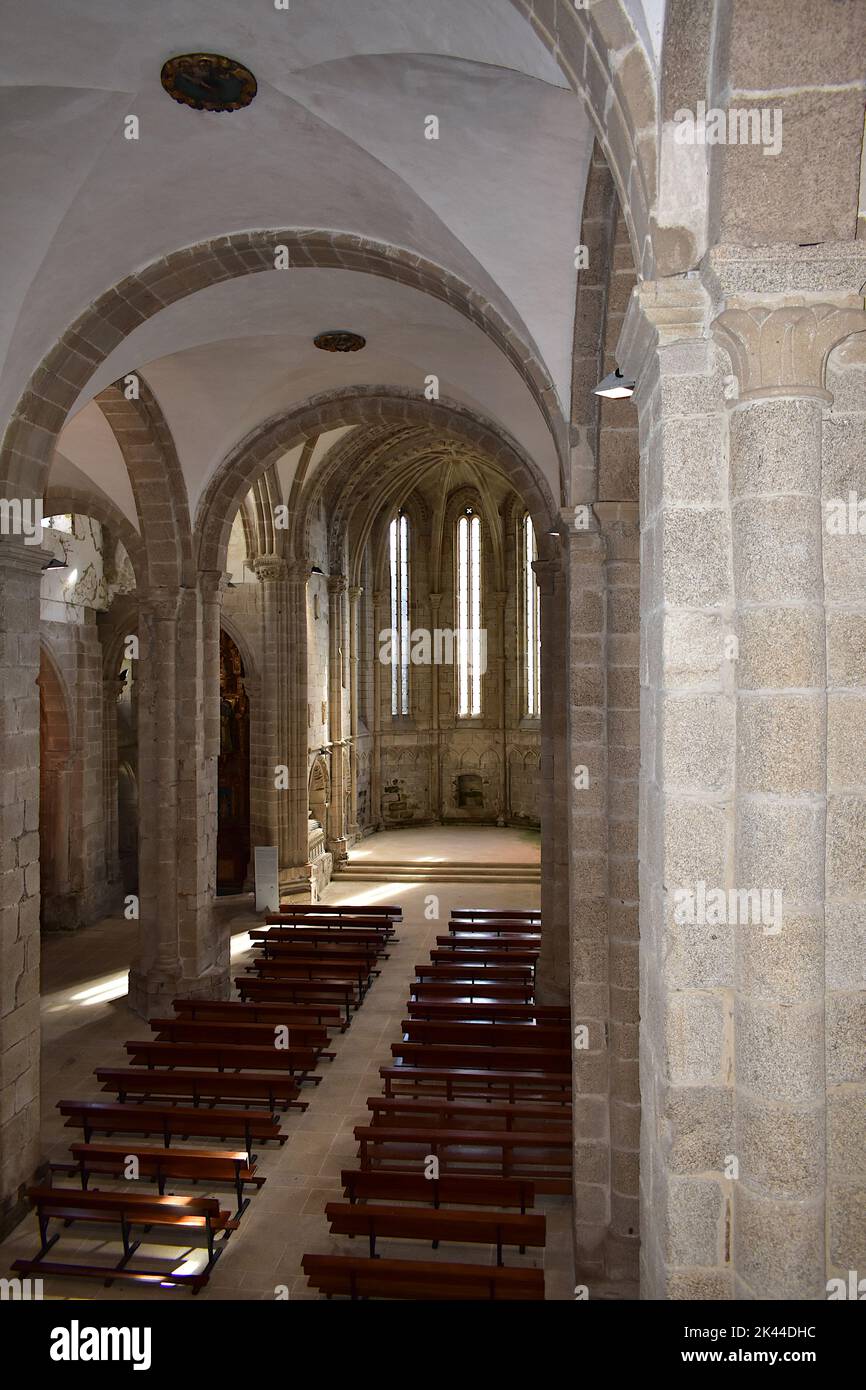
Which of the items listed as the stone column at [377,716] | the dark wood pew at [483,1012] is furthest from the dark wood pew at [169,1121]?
the stone column at [377,716]

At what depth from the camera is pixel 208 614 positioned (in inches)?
497

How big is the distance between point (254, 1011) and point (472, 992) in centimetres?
248

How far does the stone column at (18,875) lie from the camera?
7.41m

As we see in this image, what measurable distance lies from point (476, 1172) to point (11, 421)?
284 inches

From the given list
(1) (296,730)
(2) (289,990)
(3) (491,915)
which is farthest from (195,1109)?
(1) (296,730)

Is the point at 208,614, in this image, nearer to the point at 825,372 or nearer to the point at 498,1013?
the point at 498,1013

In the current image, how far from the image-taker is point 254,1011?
1076 cm

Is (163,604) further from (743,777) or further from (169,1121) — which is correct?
(743,777)

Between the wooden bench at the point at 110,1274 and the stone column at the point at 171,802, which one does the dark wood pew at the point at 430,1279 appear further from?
the stone column at the point at 171,802

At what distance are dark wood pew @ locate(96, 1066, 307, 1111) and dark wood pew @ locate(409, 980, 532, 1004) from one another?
226 cm

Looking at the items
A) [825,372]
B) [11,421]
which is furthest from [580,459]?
[11,421]

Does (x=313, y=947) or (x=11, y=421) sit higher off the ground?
(x=11, y=421)
